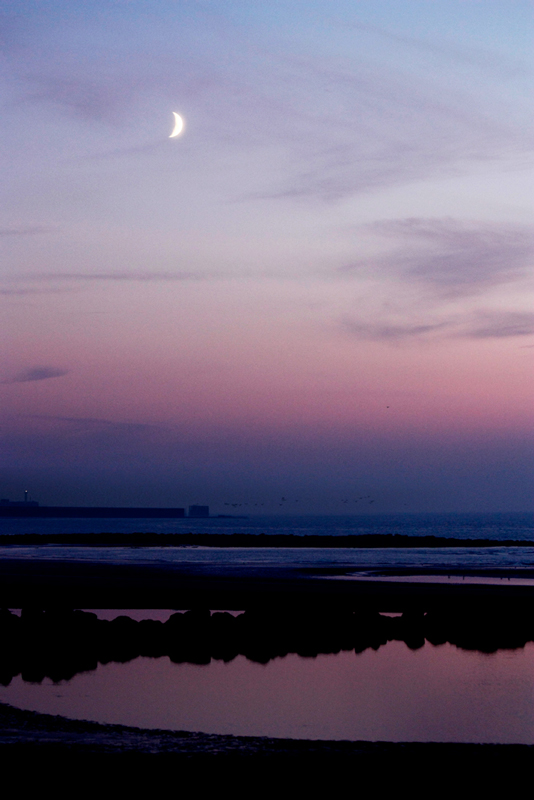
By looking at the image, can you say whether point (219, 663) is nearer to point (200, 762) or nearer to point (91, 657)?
point (91, 657)

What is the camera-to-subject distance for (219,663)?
21312 millimetres

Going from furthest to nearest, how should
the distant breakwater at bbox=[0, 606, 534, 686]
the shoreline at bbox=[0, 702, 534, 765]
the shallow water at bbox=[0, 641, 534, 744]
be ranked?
the distant breakwater at bbox=[0, 606, 534, 686] < the shallow water at bbox=[0, 641, 534, 744] < the shoreline at bbox=[0, 702, 534, 765]

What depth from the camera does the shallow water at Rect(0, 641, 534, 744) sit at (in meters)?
15.2

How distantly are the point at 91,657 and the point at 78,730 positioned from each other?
7918 mm

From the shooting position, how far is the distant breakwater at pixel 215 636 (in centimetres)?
2172

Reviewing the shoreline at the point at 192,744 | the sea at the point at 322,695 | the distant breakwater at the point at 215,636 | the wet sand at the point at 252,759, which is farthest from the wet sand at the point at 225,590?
the wet sand at the point at 252,759

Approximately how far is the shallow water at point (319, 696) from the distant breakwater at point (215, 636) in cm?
89

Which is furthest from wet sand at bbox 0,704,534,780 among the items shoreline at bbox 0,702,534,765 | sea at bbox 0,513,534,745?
sea at bbox 0,513,534,745

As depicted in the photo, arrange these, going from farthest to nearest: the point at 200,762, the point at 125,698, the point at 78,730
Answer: the point at 125,698 < the point at 78,730 < the point at 200,762

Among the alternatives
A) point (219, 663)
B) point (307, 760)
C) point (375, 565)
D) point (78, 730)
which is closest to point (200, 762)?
point (307, 760)

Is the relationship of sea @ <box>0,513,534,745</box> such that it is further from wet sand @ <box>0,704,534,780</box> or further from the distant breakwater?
wet sand @ <box>0,704,534,780</box>

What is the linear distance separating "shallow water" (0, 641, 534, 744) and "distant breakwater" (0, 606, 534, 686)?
0.89 metres

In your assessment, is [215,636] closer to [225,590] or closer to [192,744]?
[192,744]

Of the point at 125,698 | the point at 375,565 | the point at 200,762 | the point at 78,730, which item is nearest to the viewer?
the point at 200,762
